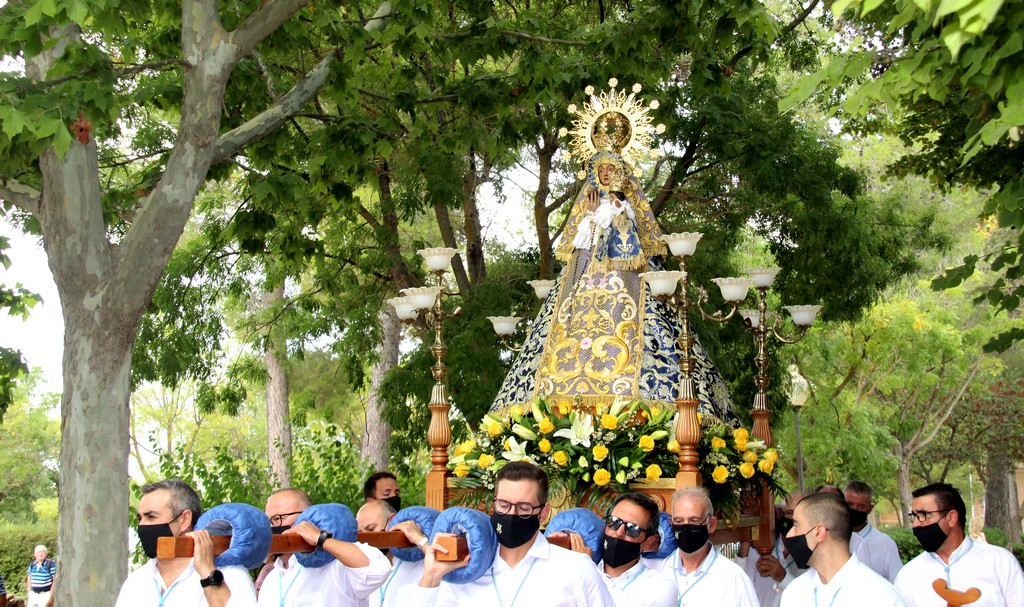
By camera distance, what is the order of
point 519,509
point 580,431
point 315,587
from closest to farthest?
1. point 519,509
2. point 315,587
3. point 580,431

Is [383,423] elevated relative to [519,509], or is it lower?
elevated

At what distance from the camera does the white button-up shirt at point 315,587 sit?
6.09m

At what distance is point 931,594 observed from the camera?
721 cm

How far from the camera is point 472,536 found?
5375 mm

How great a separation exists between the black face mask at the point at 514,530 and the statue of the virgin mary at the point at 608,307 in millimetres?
6518

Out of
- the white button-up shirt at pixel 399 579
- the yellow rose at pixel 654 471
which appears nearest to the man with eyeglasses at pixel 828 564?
the white button-up shirt at pixel 399 579

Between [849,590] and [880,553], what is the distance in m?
4.30

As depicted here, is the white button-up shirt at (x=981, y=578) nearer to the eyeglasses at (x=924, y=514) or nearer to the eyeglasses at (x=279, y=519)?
the eyeglasses at (x=924, y=514)

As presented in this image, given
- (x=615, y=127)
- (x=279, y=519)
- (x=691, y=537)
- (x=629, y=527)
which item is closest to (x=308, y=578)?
(x=279, y=519)

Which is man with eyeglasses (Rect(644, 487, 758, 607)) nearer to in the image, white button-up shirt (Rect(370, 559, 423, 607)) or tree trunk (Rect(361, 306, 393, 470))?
white button-up shirt (Rect(370, 559, 423, 607))

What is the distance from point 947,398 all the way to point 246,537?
33970 mm

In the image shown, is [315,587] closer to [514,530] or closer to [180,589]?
[180,589]

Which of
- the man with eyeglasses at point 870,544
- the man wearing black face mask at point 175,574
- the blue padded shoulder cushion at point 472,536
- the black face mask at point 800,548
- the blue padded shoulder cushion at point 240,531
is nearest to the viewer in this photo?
the blue padded shoulder cushion at point 240,531

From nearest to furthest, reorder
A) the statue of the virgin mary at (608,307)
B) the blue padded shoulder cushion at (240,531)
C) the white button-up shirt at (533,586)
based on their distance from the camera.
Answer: the blue padded shoulder cushion at (240,531)
the white button-up shirt at (533,586)
the statue of the virgin mary at (608,307)
